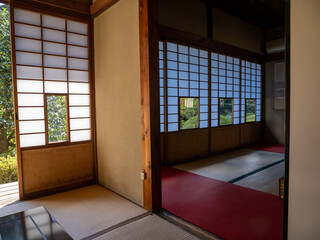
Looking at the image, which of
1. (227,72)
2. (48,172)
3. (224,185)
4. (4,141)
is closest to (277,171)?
(224,185)

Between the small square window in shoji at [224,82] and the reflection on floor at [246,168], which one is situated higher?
the small square window in shoji at [224,82]

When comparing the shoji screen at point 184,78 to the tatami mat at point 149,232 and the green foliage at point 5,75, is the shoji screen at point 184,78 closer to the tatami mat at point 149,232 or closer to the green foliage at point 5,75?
the tatami mat at point 149,232

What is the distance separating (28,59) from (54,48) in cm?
39

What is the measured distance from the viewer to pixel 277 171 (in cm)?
409

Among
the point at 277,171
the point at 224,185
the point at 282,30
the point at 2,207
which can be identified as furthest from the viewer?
the point at 282,30

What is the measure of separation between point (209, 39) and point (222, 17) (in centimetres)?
90

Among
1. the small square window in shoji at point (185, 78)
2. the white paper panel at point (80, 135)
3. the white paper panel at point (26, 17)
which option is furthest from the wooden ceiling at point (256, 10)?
the white paper panel at point (80, 135)

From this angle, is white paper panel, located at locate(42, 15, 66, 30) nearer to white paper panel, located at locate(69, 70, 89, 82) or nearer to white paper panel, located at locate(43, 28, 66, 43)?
white paper panel, located at locate(43, 28, 66, 43)

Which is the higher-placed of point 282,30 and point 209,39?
point 282,30

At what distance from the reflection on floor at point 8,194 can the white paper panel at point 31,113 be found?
3.65ft

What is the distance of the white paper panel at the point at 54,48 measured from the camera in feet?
10.5

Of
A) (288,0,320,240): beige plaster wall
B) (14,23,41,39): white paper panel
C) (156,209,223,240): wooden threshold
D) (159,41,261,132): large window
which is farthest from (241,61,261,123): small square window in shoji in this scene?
(288,0,320,240): beige plaster wall

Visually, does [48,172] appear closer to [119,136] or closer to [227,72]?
[119,136]

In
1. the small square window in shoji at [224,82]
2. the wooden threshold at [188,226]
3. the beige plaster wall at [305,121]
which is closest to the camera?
the beige plaster wall at [305,121]
